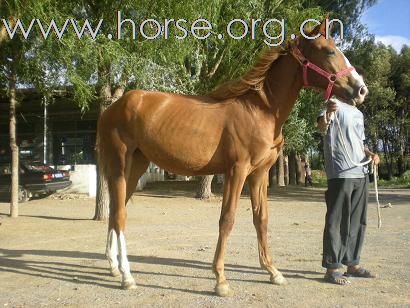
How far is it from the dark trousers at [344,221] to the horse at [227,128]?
61 cm

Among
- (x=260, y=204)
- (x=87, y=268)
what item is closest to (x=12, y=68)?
(x=87, y=268)

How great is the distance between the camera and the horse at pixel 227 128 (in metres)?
4.54

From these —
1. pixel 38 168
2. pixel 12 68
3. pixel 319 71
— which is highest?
pixel 12 68

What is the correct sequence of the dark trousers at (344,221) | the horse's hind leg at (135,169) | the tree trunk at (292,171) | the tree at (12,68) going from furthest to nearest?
the tree trunk at (292,171) < the tree at (12,68) < the horse's hind leg at (135,169) < the dark trousers at (344,221)

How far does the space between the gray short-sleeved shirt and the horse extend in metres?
0.43

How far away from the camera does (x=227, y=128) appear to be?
468cm

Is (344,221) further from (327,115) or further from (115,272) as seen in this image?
(115,272)

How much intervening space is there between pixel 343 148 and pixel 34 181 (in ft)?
45.9

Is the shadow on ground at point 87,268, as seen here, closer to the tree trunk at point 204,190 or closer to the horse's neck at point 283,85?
the horse's neck at point 283,85

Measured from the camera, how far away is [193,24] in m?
10.4

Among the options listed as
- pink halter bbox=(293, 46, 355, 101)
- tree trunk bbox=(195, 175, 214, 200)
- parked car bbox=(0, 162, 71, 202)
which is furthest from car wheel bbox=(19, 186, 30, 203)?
pink halter bbox=(293, 46, 355, 101)

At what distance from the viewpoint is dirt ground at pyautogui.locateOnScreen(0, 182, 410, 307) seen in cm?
427

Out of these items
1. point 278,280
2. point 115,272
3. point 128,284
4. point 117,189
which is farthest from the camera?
point 115,272

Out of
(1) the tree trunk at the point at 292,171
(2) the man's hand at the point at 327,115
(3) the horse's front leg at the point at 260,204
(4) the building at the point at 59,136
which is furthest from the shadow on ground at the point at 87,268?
(1) the tree trunk at the point at 292,171
